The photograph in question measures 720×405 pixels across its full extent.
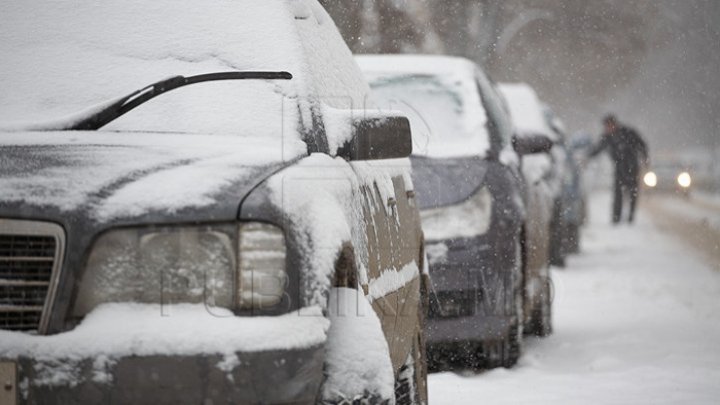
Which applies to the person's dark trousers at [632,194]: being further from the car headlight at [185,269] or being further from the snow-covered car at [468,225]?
the car headlight at [185,269]

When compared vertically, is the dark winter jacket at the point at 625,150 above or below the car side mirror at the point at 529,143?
below

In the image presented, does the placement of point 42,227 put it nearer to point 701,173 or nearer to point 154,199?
point 154,199

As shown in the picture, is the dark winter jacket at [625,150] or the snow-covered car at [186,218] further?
the dark winter jacket at [625,150]

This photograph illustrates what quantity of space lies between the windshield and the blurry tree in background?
11241 mm

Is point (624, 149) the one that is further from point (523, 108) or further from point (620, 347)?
point (620, 347)

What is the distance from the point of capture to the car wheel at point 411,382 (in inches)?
218

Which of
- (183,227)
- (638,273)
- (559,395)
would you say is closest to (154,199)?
(183,227)

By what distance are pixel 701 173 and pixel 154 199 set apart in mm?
54979

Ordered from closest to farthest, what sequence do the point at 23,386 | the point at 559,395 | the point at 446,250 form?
the point at 23,386
the point at 559,395
the point at 446,250

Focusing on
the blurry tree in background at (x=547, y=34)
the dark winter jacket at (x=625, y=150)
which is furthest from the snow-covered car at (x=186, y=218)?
the dark winter jacket at (x=625, y=150)

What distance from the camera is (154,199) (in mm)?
3625

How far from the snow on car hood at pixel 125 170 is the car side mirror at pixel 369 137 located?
0.95 ft

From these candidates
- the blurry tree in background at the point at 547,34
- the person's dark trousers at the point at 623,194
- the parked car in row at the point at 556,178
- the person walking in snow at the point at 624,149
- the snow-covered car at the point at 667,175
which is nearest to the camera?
the parked car in row at the point at 556,178

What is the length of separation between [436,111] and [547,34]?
31.8 m
